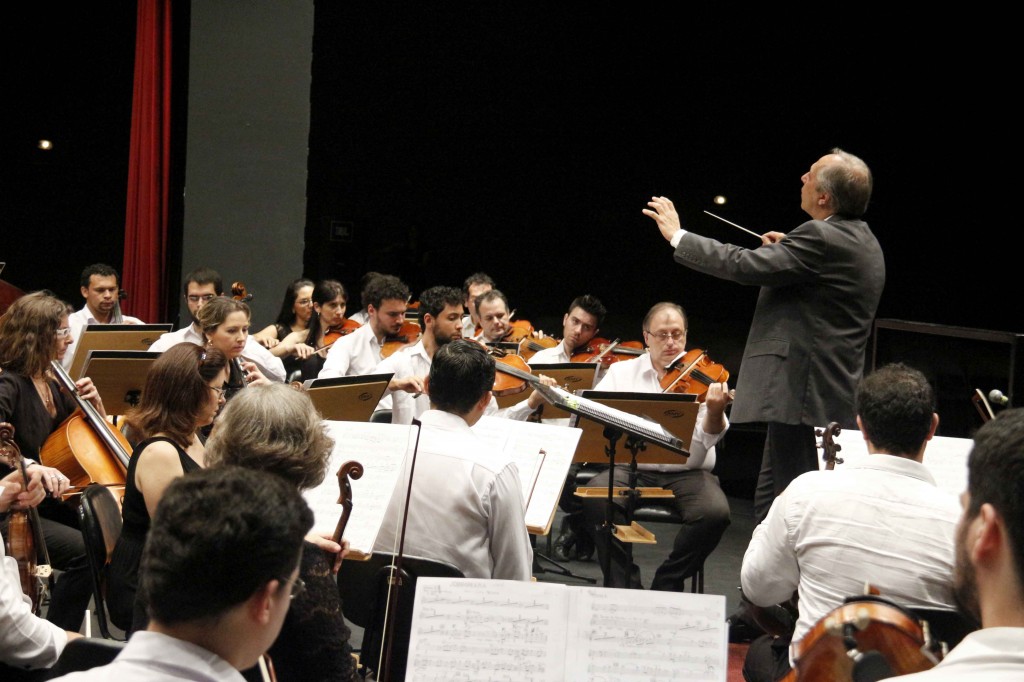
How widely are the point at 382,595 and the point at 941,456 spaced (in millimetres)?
1632

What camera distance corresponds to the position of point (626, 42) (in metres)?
9.81

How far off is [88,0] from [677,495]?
318 inches

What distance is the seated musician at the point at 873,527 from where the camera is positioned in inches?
84.7

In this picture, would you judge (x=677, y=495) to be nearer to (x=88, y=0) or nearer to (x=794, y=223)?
(x=794, y=223)

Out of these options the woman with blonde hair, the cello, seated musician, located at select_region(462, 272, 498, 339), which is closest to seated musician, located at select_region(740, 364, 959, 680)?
the woman with blonde hair

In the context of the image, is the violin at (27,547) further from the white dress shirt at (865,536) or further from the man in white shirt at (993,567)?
the man in white shirt at (993,567)

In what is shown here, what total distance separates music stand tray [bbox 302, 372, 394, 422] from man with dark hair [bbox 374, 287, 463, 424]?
54cm

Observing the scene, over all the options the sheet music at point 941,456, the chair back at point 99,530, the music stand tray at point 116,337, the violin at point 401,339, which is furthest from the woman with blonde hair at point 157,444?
the violin at point 401,339

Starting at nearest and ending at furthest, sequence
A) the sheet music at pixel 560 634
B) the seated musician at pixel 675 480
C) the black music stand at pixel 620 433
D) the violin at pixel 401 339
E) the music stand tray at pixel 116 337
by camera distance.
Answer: the sheet music at pixel 560 634 < the black music stand at pixel 620 433 < the seated musician at pixel 675 480 < the music stand tray at pixel 116 337 < the violin at pixel 401 339

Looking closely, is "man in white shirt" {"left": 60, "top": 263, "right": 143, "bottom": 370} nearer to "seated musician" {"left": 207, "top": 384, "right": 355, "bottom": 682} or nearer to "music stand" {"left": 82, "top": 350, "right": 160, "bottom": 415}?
"music stand" {"left": 82, "top": 350, "right": 160, "bottom": 415}

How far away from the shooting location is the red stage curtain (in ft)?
22.8

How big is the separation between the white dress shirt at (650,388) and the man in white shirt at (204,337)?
5.76 ft

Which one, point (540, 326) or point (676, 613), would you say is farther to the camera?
point (540, 326)

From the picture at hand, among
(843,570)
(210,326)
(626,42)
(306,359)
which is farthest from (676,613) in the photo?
(626,42)
